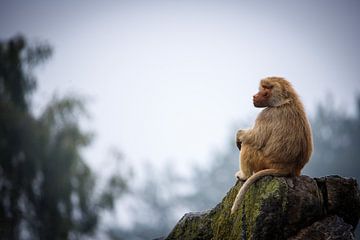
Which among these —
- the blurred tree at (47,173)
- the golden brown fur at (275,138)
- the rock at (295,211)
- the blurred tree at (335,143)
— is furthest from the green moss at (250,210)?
the blurred tree at (335,143)

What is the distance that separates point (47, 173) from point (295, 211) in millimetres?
21974

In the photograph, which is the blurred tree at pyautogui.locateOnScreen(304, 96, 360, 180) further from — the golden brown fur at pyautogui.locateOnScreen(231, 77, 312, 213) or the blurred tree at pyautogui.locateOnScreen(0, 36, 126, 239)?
the golden brown fur at pyautogui.locateOnScreen(231, 77, 312, 213)

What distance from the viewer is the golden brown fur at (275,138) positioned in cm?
830

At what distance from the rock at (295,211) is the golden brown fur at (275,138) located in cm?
24

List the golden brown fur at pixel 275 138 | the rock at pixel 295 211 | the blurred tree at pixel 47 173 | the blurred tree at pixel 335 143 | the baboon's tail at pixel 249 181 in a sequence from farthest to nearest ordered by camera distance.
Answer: the blurred tree at pixel 335 143, the blurred tree at pixel 47 173, the golden brown fur at pixel 275 138, the baboon's tail at pixel 249 181, the rock at pixel 295 211

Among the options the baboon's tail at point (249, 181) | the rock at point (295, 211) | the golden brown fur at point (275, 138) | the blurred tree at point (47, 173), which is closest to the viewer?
the rock at point (295, 211)

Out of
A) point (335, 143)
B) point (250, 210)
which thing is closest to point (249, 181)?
point (250, 210)

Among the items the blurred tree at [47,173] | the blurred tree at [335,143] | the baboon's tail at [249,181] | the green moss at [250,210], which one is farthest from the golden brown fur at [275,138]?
the blurred tree at [335,143]

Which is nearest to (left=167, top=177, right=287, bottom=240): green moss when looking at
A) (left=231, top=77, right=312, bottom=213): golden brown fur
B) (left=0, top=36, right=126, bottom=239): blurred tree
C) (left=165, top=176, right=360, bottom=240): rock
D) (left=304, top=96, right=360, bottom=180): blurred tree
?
(left=165, top=176, right=360, bottom=240): rock

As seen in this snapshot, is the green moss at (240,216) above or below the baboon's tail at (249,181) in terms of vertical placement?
below

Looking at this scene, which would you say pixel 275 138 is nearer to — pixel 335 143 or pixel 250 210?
pixel 250 210

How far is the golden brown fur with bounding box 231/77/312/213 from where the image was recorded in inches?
327

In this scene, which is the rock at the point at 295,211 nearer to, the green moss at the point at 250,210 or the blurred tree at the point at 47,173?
the green moss at the point at 250,210

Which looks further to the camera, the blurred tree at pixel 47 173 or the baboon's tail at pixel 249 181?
the blurred tree at pixel 47 173
